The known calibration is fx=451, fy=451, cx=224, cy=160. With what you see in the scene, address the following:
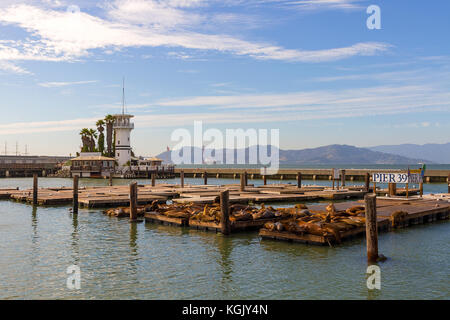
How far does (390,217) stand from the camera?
66.4ft

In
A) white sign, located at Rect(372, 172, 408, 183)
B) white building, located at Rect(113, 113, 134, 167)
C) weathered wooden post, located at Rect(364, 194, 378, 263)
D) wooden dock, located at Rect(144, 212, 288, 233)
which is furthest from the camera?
white building, located at Rect(113, 113, 134, 167)

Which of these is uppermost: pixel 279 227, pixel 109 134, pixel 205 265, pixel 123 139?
pixel 109 134

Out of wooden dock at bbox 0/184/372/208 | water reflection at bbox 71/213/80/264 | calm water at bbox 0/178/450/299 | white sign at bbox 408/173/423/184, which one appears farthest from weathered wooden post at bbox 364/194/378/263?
wooden dock at bbox 0/184/372/208

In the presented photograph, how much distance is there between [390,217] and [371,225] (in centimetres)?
767

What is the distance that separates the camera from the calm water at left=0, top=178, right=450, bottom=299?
11117 mm

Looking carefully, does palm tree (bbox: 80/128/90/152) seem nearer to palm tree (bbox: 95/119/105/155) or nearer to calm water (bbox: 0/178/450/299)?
palm tree (bbox: 95/119/105/155)

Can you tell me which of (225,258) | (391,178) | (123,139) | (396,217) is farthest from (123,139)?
(225,258)

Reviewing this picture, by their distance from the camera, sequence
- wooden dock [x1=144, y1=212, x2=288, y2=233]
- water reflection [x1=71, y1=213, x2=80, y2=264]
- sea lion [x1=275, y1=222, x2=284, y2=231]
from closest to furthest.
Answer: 1. water reflection [x1=71, y1=213, x2=80, y2=264]
2. sea lion [x1=275, y1=222, x2=284, y2=231]
3. wooden dock [x1=144, y1=212, x2=288, y2=233]

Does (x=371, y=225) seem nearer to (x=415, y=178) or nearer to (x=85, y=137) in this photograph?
(x=415, y=178)

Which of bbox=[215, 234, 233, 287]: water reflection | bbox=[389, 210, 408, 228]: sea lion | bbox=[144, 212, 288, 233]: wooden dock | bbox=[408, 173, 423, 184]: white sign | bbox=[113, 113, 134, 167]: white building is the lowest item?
bbox=[215, 234, 233, 287]: water reflection

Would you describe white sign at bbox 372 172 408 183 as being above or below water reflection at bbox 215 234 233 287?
above
